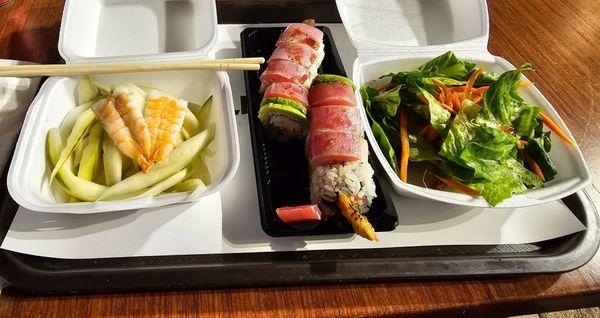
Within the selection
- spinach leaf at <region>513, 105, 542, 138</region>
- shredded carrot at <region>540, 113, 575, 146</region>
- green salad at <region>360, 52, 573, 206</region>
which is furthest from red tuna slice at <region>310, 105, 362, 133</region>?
shredded carrot at <region>540, 113, 575, 146</region>

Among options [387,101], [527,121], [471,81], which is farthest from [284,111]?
[527,121]

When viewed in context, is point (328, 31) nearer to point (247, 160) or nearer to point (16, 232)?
point (247, 160)

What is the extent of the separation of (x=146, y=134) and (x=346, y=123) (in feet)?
2.02

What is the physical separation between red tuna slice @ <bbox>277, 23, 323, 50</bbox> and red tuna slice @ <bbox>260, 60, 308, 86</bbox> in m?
0.13

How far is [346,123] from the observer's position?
1.44 meters

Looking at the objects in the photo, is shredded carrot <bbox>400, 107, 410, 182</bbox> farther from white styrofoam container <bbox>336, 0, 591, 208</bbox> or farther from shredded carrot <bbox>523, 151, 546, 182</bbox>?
shredded carrot <bbox>523, 151, 546, 182</bbox>

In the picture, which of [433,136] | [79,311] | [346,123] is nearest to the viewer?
[79,311]

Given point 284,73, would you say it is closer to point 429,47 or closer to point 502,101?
point 429,47

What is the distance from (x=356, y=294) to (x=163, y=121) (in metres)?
0.75

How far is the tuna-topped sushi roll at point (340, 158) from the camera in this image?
51.3 inches

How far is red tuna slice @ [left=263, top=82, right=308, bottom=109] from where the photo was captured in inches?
59.1

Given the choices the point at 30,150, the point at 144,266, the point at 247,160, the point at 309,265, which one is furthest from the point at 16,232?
the point at 309,265

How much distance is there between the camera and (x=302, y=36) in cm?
170

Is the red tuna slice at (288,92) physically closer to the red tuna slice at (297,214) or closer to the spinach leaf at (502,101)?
the red tuna slice at (297,214)
